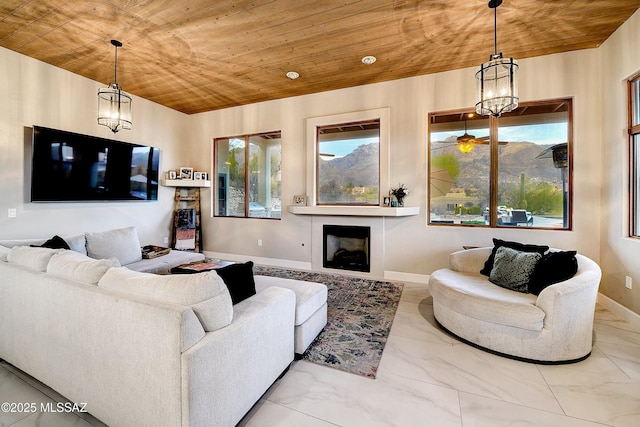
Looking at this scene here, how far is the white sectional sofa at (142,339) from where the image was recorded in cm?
120

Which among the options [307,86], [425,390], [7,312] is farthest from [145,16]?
[425,390]

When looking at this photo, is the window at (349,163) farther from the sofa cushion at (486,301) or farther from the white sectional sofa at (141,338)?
the white sectional sofa at (141,338)

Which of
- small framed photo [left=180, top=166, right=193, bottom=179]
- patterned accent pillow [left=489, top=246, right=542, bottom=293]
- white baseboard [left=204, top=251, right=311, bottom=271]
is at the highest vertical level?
small framed photo [left=180, top=166, right=193, bottom=179]

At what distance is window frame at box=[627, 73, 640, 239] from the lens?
2723mm

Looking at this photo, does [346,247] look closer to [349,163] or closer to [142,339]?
[349,163]

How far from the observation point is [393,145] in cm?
423

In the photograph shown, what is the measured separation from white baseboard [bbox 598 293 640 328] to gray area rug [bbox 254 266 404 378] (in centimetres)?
222

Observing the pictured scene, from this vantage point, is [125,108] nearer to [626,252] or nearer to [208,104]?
[208,104]

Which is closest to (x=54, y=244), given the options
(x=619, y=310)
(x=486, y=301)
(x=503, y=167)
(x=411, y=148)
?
(x=486, y=301)

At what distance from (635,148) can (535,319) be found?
229cm

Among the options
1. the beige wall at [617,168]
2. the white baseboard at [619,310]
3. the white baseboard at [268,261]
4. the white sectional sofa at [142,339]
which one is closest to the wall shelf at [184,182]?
the white baseboard at [268,261]

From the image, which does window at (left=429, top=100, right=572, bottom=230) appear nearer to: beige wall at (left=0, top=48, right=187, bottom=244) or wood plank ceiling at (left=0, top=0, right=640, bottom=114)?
wood plank ceiling at (left=0, top=0, right=640, bottom=114)

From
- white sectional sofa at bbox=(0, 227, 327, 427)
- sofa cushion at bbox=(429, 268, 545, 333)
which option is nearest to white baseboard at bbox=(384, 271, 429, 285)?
sofa cushion at bbox=(429, 268, 545, 333)

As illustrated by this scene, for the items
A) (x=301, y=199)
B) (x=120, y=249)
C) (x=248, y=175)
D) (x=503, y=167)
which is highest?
(x=248, y=175)
